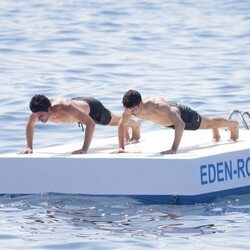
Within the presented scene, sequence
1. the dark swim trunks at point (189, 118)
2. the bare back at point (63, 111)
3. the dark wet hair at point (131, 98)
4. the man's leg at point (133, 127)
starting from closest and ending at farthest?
the dark wet hair at point (131, 98) → the bare back at point (63, 111) → the dark swim trunks at point (189, 118) → the man's leg at point (133, 127)

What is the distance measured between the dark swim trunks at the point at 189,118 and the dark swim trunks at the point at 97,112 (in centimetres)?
84

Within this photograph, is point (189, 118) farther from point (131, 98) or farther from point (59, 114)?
point (59, 114)

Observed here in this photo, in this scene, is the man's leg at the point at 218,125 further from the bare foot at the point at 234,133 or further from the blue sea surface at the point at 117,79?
the blue sea surface at the point at 117,79

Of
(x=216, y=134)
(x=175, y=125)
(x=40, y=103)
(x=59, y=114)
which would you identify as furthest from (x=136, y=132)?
(x=40, y=103)

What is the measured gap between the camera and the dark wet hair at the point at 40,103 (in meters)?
15.2

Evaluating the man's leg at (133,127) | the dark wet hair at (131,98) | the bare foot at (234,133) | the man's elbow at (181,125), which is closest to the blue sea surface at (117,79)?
the man's elbow at (181,125)

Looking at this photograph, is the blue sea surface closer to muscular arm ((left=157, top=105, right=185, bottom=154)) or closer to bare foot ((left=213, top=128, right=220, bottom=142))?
muscular arm ((left=157, top=105, right=185, bottom=154))

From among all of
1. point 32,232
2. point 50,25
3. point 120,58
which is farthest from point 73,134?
point 50,25

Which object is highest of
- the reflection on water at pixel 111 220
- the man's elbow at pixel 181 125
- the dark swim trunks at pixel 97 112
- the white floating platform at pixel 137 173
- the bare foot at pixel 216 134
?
the dark swim trunks at pixel 97 112

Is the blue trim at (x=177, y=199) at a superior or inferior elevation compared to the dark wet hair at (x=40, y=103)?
inferior

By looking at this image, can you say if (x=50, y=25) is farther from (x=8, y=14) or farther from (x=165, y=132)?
(x=165, y=132)

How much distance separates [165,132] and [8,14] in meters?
25.0

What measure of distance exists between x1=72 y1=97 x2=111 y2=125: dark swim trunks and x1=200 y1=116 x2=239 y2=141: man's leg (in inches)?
43.6

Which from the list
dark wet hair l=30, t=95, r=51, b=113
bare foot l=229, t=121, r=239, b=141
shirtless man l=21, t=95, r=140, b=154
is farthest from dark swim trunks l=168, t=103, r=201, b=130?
dark wet hair l=30, t=95, r=51, b=113
